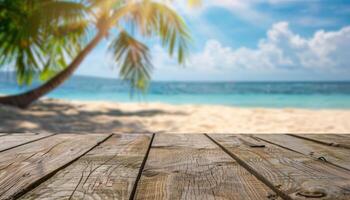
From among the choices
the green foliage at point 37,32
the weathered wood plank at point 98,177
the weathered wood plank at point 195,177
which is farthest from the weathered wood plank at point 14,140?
the green foliage at point 37,32

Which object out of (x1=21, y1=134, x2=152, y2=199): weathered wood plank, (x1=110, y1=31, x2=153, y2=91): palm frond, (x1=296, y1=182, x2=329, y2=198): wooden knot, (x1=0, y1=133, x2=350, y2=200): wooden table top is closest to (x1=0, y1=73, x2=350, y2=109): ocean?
(x1=110, y1=31, x2=153, y2=91): palm frond

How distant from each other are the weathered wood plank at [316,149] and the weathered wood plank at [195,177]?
29 cm

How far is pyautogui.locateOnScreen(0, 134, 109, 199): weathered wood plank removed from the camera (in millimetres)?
735

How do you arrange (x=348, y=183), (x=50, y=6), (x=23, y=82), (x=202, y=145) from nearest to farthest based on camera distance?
(x=348, y=183), (x=202, y=145), (x=50, y=6), (x=23, y=82)

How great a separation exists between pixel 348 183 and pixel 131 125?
5018 millimetres

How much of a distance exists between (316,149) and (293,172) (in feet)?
1.41

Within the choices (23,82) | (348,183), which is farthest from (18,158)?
(23,82)

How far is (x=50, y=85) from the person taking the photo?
22.8 feet

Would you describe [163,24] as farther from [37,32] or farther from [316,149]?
[316,149]

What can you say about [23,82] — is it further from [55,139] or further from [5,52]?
[55,139]

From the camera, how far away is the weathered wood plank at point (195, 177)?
66 cm

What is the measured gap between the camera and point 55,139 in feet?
4.66

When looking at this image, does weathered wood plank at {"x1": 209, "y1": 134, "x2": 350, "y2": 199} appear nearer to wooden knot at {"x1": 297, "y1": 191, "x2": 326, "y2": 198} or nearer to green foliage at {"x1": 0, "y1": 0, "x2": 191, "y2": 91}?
wooden knot at {"x1": 297, "y1": 191, "x2": 326, "y2": 198}

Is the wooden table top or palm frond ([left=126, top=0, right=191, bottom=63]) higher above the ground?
palm frond ([left=126, top=0, right=191, bottom=63])
